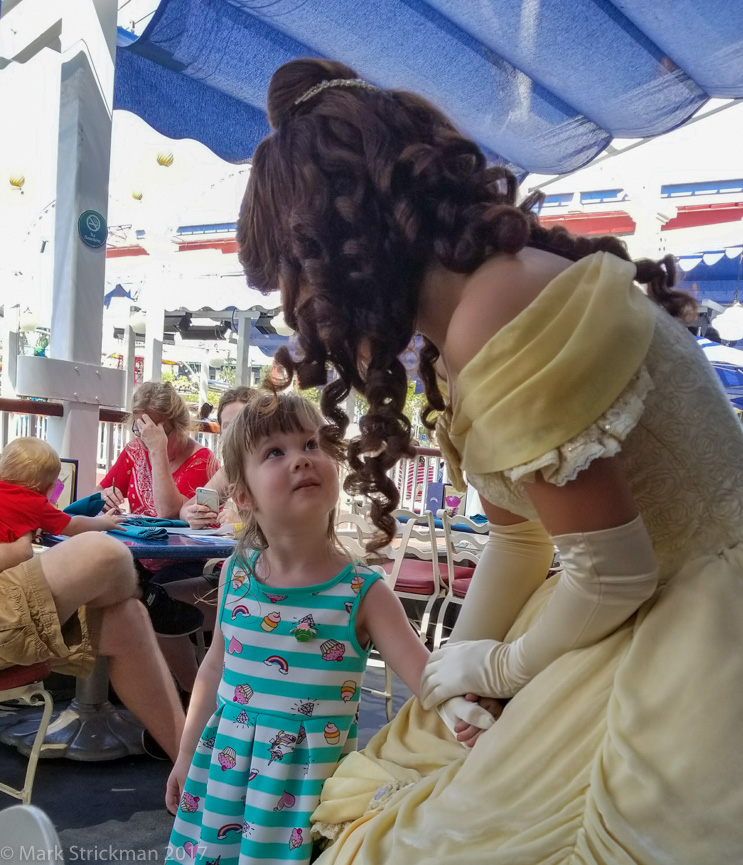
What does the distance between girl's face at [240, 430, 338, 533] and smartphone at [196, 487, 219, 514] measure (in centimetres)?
160

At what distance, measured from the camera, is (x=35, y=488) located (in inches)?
93.4

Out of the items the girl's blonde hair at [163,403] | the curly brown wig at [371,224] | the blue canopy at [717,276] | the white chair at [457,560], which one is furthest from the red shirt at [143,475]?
the blue canopy at [717,276]

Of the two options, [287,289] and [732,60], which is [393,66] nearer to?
[732,60]

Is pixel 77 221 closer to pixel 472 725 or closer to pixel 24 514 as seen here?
pixel 24 514

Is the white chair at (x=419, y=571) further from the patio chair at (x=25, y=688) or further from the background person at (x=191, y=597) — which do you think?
the patio chair at (x=25, y=688)

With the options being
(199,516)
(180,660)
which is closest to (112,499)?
(199,516)

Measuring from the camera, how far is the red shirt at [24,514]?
7.06ft

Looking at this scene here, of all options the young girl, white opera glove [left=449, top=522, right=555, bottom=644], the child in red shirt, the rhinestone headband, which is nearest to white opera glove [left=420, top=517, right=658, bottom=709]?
white opera glove [left=449, top=522, right=555, bottom=644]

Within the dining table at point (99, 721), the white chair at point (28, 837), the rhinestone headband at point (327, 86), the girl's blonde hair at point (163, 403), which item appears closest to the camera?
the white chair at point (28, 837)

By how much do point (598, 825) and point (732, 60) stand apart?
10.7 feet

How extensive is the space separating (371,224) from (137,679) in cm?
181

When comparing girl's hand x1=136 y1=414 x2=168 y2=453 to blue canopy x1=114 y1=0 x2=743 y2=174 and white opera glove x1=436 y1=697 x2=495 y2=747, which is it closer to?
blue canopy x1=114 y1=0 x2=743 y2=174

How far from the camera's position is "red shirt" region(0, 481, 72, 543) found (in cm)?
215

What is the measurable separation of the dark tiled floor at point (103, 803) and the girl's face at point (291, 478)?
1.18 metres
